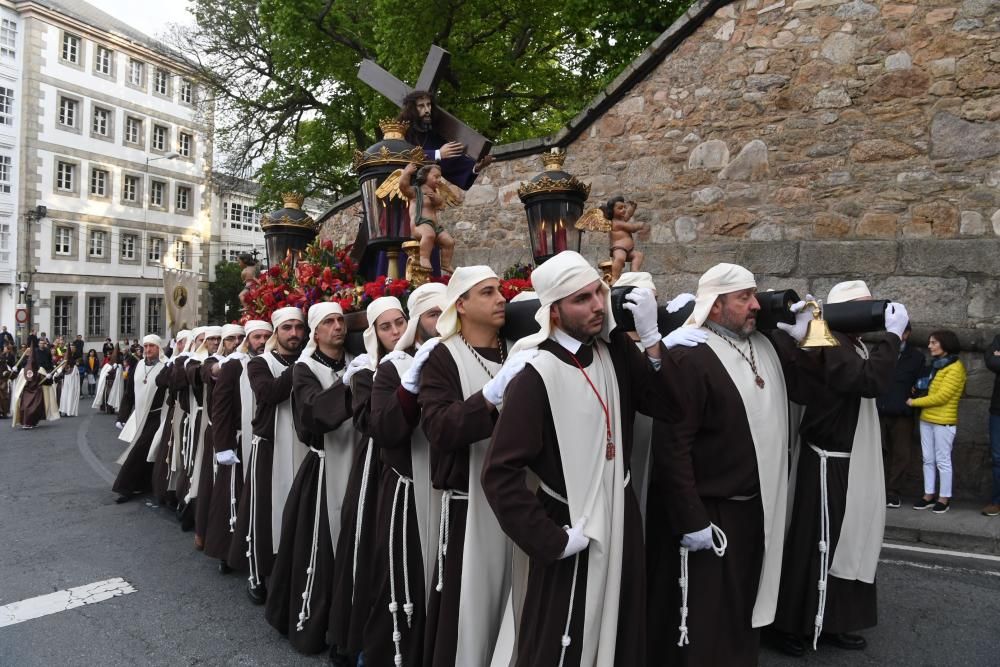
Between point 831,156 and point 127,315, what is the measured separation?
40.0m

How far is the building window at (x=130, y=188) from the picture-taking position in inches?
1607

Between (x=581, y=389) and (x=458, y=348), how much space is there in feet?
→ 2.68

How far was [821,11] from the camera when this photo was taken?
367 inches

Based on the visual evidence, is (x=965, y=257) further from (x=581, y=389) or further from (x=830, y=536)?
(x=581, y=389)

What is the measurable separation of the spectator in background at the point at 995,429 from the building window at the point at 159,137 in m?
44.5

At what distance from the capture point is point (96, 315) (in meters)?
39.1

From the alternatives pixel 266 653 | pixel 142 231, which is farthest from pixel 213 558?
pixel 142 231

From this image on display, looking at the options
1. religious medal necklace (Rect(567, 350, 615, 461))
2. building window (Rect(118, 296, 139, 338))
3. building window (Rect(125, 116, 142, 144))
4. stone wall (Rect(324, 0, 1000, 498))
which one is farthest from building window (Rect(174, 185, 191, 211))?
religious medal necklace (Rect(567, 350, 615, 461))

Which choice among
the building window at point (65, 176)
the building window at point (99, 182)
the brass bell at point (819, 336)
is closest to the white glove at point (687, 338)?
the brass bell at point (819, 336)

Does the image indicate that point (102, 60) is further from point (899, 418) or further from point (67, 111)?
point (899, 418)

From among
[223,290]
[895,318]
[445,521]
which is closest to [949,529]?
[895,318]

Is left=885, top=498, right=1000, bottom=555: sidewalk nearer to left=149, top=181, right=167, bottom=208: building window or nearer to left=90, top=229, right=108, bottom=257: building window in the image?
left=90, top=229, right=108, bottom=257: building window

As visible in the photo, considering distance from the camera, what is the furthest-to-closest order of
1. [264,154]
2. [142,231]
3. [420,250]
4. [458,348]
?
[142,231] → [264,154] → [420,250] → [458,348]

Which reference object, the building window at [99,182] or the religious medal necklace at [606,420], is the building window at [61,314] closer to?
the building window at [99,182]
